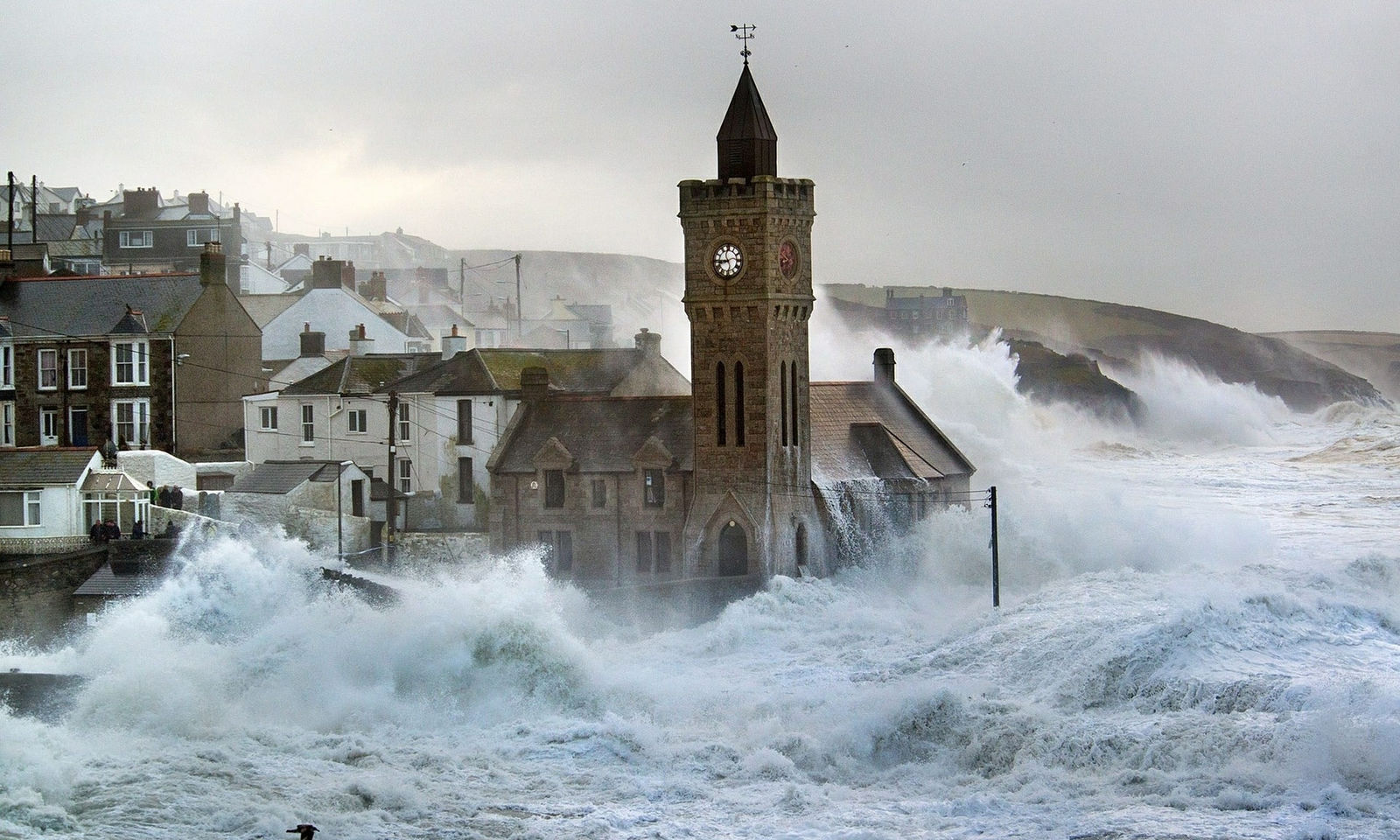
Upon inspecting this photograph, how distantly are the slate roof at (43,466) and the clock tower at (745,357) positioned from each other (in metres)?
16.1

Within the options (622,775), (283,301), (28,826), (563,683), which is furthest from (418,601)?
(283,301)

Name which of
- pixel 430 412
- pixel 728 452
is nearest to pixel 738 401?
pixel 728 452

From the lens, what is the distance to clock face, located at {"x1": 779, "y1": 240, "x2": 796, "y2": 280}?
45125 mm

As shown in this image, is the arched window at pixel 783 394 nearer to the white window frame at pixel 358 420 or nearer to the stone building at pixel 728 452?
the stone building at pixel 728 452

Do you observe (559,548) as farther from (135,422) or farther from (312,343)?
(312,343)

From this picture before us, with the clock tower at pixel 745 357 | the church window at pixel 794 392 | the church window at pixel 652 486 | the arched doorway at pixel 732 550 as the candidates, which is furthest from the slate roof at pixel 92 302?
the church window at pixel 794 392

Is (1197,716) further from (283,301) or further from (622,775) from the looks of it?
(283,301)

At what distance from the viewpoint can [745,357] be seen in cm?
4491

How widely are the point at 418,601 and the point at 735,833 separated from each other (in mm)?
15590

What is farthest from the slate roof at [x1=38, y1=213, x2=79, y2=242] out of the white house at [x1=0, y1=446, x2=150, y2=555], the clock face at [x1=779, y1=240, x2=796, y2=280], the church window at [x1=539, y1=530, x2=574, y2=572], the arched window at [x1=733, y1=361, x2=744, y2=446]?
the clock face at [x1=779, y1=240, x2=796, y2=280]

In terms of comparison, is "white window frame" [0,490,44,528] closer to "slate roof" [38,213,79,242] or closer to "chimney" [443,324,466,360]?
"chimney" [443,324,466,360]

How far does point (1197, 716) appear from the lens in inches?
1235

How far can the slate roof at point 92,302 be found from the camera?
54.0 meters

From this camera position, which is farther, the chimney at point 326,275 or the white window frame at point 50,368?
the chimney at point 326,275
